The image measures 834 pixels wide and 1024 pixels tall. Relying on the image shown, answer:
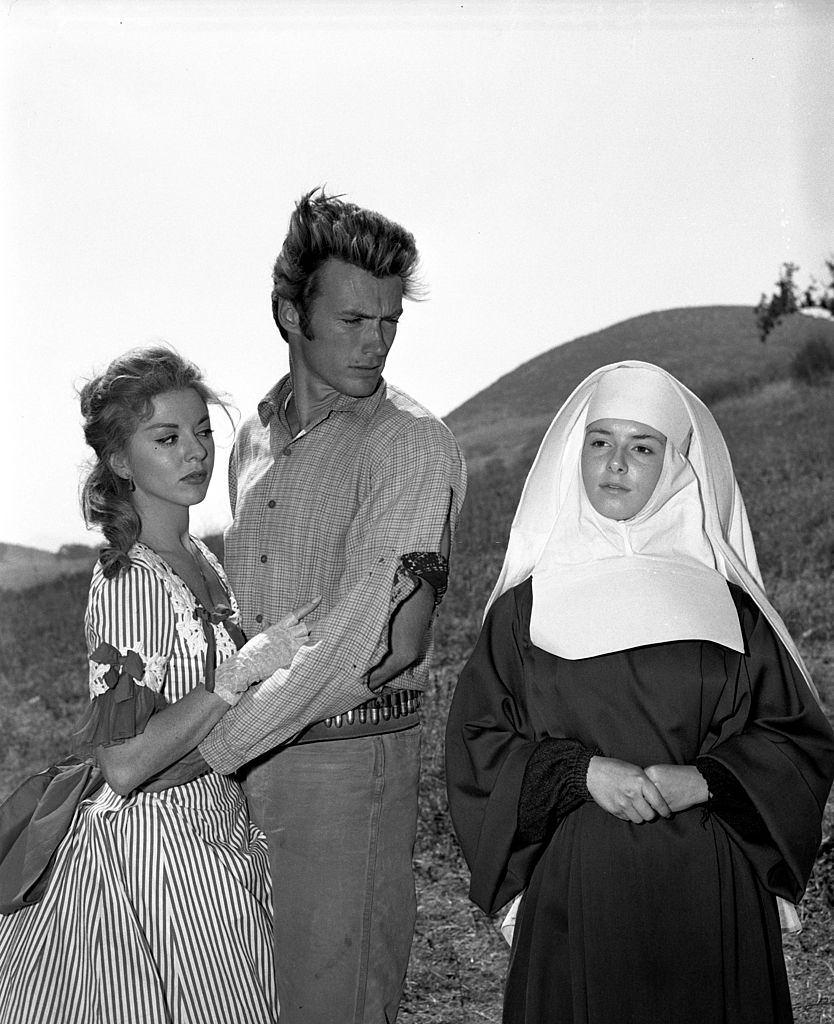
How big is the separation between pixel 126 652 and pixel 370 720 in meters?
0.58

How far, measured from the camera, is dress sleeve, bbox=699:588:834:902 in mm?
2244

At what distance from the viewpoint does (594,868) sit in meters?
2.29

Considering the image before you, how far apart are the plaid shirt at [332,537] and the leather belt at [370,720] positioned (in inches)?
2.2

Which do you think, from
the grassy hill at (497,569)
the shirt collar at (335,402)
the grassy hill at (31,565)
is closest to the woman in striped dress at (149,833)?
the shirt collar at (335,402)

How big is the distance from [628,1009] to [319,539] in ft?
3.95

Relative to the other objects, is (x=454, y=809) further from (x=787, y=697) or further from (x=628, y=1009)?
(x=787, y=697)

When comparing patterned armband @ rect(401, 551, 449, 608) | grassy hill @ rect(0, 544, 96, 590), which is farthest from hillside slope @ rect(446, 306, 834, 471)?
patterned armband @ rect(401, 551, 449, 608)

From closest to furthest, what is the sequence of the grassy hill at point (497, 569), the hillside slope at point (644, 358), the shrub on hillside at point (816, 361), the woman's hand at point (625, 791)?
the woman's hand at point (625, 791) < the grassy hill at point (497, 569) < the hillside slope at point (644, 358) < the shrub on hillside at point (816, 361)

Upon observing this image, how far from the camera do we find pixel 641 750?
230 centimetres

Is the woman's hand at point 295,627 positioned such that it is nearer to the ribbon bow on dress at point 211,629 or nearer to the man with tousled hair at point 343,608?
the man with tousled hair at point 343,608

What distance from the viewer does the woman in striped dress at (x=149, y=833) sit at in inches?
86.7

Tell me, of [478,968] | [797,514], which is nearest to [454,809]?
[478,968]

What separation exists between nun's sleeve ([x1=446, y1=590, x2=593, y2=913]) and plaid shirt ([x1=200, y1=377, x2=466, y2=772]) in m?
0.17

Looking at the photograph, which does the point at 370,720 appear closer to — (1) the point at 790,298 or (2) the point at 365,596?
(2) the point at 365,596
